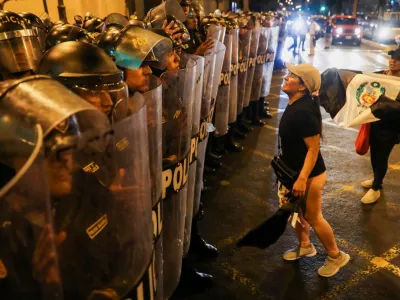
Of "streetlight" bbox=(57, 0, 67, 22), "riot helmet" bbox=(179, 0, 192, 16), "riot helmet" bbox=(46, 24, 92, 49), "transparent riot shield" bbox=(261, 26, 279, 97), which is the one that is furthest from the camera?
"streetlight" bbox=(57, 0, 67, 22)

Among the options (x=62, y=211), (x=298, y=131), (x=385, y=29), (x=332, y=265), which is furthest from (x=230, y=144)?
(x=385, y=29)

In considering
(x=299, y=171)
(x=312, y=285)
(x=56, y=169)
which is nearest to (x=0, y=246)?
(x=56, y=169)

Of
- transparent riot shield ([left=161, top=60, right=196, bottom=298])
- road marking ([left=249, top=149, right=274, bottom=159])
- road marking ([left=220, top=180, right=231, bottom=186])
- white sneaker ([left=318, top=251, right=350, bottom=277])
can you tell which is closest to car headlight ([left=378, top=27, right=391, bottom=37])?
road marking ([left=249, top=149, right=274, bottom=159])

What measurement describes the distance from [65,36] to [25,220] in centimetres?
323

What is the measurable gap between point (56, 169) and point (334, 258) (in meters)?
3.12

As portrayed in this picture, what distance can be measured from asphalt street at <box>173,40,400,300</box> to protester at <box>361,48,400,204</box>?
16 centimetres

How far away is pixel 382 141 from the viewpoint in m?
4.73

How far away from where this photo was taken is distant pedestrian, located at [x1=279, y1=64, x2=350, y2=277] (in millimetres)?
3219

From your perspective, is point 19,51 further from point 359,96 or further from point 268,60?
point 268,60

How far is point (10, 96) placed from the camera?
1.05 m

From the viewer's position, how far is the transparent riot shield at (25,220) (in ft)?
2.97

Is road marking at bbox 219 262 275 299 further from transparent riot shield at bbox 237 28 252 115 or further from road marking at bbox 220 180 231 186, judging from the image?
transparent riot shield at bbox 237 28 252 115

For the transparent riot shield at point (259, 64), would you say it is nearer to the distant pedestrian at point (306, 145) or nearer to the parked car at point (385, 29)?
the distant pedestrian at point (306, 145)

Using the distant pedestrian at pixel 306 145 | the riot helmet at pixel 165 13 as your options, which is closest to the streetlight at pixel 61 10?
the riot helmet at pixel 165 13
